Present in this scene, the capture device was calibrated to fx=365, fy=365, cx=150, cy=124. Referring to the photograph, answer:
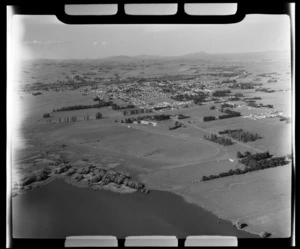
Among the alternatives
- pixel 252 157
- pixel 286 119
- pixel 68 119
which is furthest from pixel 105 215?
pixel 286 119

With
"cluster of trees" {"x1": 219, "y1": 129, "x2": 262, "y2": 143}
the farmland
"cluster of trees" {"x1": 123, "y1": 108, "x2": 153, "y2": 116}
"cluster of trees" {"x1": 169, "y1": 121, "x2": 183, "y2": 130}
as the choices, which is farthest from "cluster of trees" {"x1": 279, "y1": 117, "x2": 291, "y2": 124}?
"cluster of trees" {"x1": 123, "y1": 108, "x2": 153, "y2": 116}

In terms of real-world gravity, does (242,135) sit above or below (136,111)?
below

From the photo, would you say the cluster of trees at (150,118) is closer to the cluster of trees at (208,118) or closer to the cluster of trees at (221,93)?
the cluster of trees at (208,118)

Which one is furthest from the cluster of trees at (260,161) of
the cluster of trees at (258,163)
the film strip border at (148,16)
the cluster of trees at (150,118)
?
the film strip border at (148,16)

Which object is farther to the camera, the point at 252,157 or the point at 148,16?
the point at 252,157

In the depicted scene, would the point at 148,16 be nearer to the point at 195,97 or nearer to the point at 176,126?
the point at 195,97

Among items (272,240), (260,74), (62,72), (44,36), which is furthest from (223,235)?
(44,36)

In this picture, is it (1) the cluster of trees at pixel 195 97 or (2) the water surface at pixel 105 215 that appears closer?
(2) the water surface at pixel 105 215
